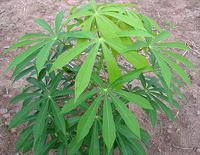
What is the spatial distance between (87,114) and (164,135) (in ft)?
3.30

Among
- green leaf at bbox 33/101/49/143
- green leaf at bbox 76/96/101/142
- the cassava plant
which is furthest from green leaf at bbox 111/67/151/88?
green leaf at bbox 33/101/49/143

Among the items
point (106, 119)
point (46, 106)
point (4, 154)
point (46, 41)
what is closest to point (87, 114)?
point (106, 119)

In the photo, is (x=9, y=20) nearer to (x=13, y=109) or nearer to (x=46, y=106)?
(x=13, y=109)

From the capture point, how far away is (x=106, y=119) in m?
1.17

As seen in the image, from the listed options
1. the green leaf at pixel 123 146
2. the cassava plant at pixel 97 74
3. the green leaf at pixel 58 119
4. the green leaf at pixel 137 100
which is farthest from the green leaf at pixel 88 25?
the green leaf at pixel 123 146

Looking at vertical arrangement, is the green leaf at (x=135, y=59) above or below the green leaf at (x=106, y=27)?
below

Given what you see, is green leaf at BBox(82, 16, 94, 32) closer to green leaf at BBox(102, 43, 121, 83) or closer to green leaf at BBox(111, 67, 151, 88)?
green leaf at BBox(102, 43, 121, 83)

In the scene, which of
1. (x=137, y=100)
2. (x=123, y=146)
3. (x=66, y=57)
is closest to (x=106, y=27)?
(x=66, y=57)

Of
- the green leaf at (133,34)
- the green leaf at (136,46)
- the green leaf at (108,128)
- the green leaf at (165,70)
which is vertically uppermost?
the green leaf at (133,34)

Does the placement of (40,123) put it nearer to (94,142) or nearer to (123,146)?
(94,142)

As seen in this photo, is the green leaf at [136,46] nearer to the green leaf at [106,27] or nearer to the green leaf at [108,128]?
the green leaf at [106,27]

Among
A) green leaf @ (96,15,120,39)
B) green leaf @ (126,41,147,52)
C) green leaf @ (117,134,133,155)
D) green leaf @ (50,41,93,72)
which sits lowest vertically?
green leaf @ (117,134,133,155)

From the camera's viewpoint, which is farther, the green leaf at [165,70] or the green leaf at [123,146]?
the green leaf at [123,146]

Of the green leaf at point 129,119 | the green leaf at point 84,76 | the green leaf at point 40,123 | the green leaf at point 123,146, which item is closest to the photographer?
the green leaf at point 84,76
